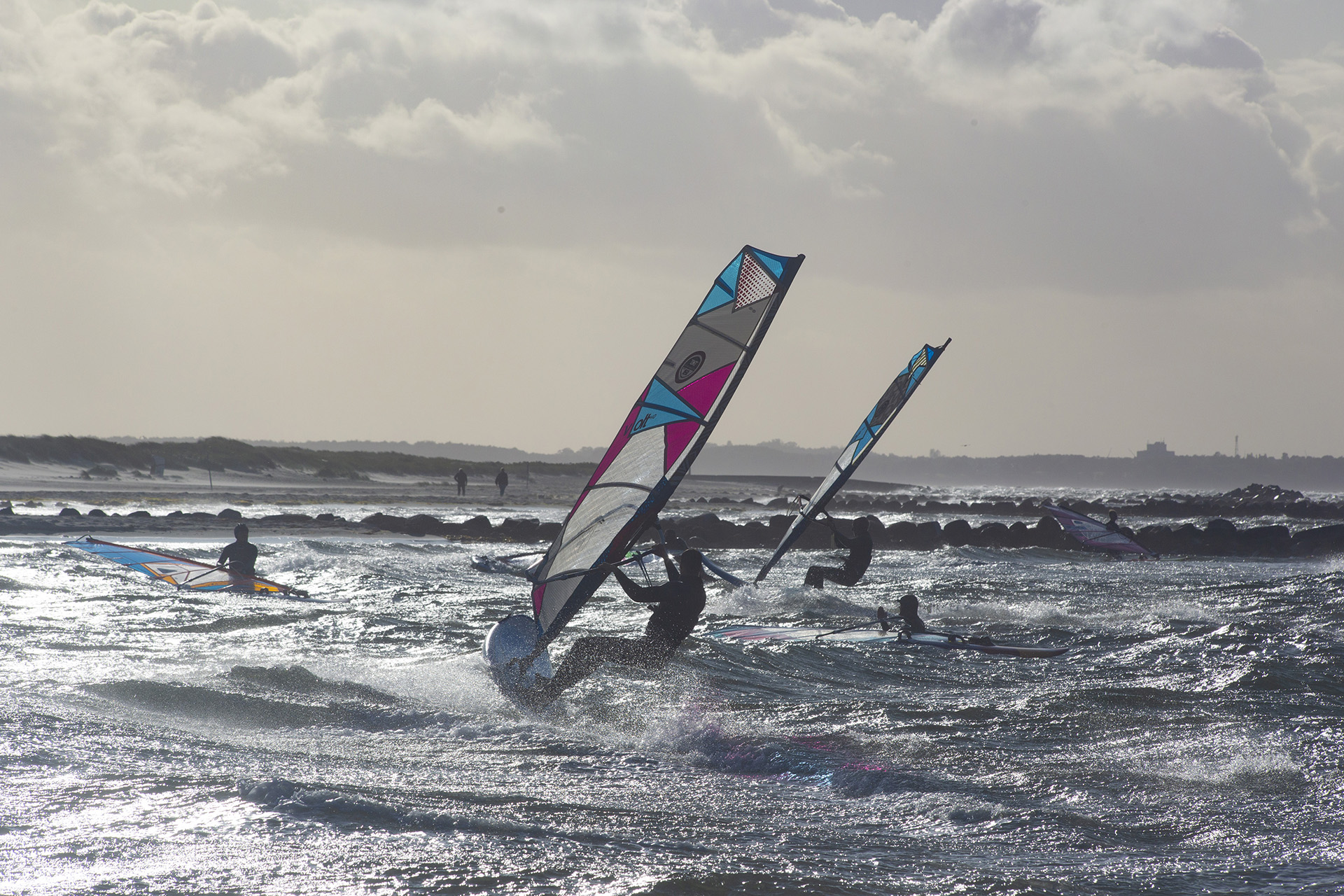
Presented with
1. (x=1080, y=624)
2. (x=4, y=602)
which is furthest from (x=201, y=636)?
(x=1080, y=624)

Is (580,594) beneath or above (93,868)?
above

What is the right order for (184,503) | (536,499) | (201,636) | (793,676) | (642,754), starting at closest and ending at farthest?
(642,754) < (793,676) < (201,636) < (184,503) < (536,499)

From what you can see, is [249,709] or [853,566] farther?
[853,566]

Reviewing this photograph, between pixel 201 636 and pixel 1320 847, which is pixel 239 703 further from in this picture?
pixel 1320 847

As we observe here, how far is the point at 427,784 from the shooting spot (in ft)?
17.0

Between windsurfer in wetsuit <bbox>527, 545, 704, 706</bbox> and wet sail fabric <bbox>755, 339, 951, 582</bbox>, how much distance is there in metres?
5.69

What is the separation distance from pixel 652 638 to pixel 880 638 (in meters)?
3.15

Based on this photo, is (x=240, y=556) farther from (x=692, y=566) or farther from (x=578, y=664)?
(x=692, y=566)

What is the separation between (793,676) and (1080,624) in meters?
4.58

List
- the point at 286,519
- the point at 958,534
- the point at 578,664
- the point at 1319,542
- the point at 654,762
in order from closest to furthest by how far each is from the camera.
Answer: the point at 654,762 → the point at 578,664 → the point at 286,519 → the point at 1319,542 → the point at 958,534

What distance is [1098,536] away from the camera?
20.9 metres

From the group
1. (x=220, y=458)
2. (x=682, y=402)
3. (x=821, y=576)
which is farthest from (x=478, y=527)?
(x=220, y=458)

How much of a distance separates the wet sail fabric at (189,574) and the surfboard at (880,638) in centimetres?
549

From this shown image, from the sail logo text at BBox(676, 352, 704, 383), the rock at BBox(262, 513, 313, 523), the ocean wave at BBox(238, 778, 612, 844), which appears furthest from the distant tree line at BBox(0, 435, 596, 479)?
the ocean wave at BBox(238, 778, 612, 844)
